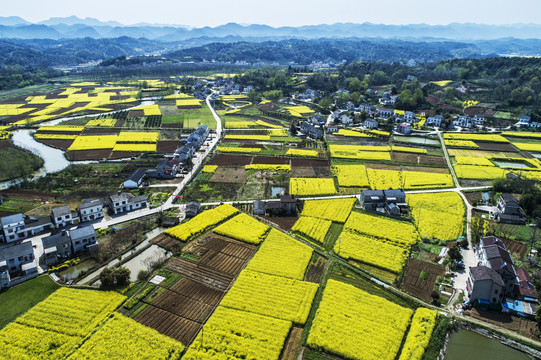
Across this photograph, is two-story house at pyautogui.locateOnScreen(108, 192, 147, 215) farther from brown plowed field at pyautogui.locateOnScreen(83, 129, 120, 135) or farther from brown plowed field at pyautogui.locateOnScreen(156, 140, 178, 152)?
brown plowed field at pyautogui.locateOnScreen(83, 129, 120, 135)

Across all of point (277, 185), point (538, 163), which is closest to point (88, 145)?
point (277, 185)

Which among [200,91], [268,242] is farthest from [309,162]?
[200,91]

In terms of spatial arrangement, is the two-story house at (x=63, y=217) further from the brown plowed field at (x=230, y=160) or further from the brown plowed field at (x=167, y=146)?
the brown plowed field at (x=167, y=146)

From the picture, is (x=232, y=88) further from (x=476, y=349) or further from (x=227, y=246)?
(x=476, y=349)

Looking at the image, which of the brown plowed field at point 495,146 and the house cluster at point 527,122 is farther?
the house cluster at point 527,122

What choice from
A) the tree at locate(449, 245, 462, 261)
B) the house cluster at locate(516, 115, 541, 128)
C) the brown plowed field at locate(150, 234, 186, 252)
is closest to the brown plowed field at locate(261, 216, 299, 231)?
the brown plowed field at locate(150, 234, 186, 252)

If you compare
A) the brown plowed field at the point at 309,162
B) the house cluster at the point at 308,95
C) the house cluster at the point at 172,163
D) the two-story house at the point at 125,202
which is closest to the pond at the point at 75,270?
the two-story house at the point at 125,202

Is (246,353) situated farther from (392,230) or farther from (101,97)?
(101,97)
